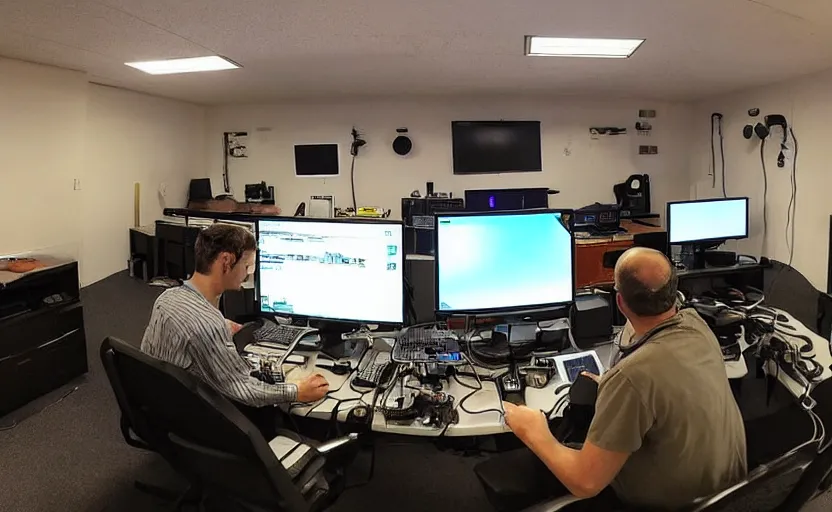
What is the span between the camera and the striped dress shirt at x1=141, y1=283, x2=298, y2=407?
1607mm

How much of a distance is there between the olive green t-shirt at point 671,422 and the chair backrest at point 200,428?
31.6 inches

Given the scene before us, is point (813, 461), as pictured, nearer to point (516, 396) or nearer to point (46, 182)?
point (516, 396)

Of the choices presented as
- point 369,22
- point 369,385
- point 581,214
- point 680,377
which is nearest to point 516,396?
point 369,385

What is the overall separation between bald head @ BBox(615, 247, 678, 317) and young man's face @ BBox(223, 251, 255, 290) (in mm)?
1284

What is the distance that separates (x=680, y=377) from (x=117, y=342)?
142cm

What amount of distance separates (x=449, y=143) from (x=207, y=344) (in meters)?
5.32

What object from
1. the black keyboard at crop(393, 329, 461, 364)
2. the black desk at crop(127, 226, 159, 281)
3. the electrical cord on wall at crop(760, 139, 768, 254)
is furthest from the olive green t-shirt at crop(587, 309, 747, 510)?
the black desk at crop(127, 226, 159, 281)

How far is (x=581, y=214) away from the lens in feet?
15.2

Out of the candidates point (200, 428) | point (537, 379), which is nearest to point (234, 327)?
point (200, 428)

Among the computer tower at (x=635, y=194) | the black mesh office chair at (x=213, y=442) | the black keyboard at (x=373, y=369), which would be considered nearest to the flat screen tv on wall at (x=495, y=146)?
the computer tower at (x=635, y=194)

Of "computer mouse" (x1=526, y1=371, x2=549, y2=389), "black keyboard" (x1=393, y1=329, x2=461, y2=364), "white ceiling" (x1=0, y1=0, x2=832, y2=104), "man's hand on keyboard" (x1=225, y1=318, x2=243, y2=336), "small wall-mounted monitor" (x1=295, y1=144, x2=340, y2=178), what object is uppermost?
"white ceiling" (x1=0, y1=0, x2=832, y2=104)

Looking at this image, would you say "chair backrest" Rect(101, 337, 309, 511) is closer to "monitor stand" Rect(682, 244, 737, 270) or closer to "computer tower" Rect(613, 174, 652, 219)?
"monitor stand" Rect(682, 244, 737, 270)

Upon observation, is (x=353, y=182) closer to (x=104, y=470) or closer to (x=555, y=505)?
(x=104, y=470)

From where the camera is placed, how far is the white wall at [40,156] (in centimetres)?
394
